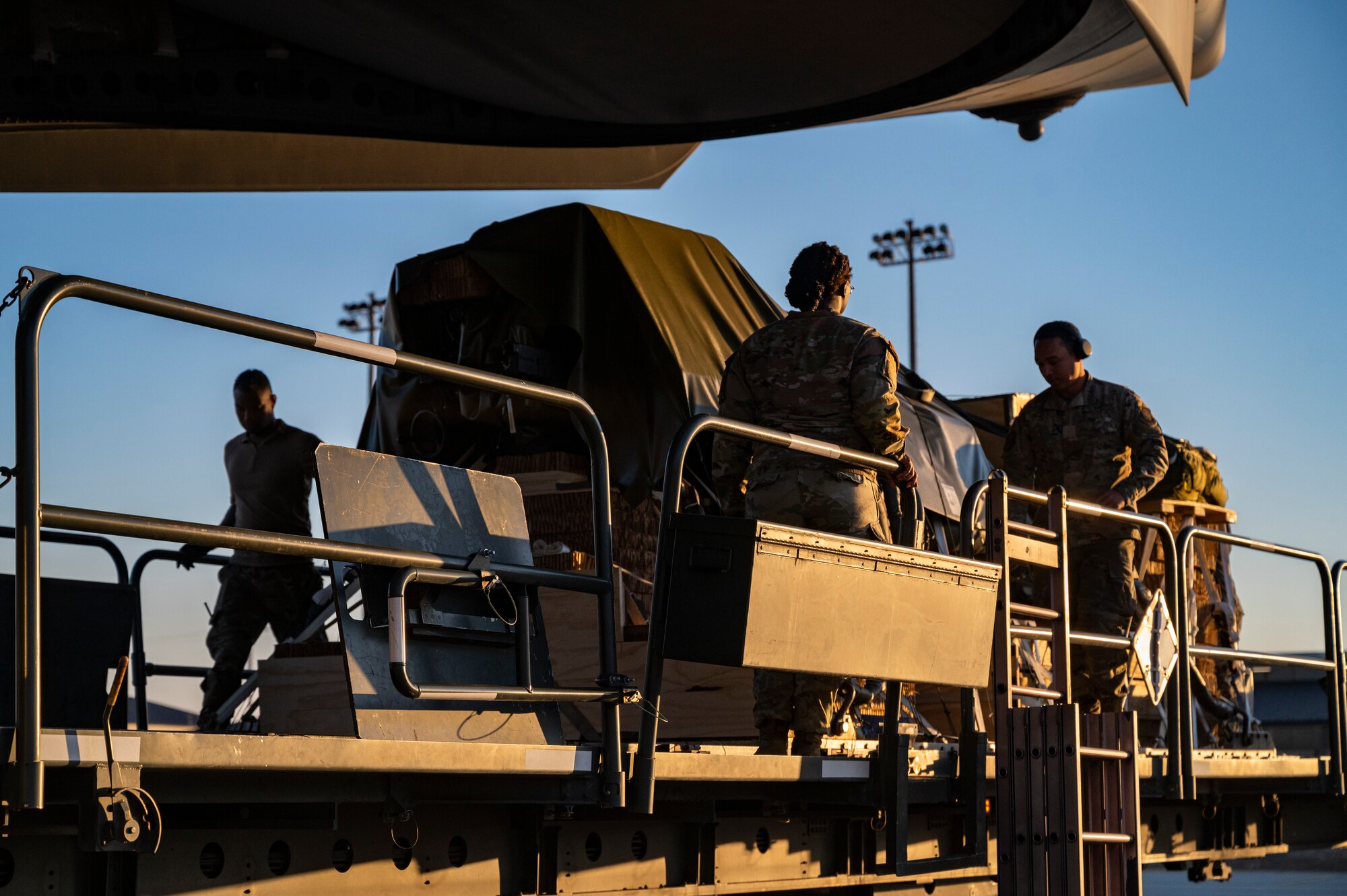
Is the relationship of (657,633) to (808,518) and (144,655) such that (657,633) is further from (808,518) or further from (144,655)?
(144,655)

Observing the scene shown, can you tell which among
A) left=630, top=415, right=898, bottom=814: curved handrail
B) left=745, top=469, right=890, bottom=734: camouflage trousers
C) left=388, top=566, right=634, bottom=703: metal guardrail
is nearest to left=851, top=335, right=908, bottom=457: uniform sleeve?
left=745, top=469, right=890, bottom=734: camouflage trousers

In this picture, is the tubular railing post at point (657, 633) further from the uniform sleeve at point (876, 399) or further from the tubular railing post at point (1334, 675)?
the tubular railing post at point (1334, 675)

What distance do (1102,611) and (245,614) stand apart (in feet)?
14.4

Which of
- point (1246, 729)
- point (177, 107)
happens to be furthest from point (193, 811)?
point (1246, 729)

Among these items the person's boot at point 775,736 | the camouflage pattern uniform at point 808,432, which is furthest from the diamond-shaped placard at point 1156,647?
the person's boot at point 775,736

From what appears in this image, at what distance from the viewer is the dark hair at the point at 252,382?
329 inches

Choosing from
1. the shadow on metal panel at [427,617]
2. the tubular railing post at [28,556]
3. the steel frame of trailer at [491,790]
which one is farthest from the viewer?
the shadow on metal panel at [427,617]

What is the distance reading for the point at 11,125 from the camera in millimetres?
6289

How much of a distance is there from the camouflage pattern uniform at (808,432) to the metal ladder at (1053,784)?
23.0 inches

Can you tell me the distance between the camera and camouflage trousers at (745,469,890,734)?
5406 mm

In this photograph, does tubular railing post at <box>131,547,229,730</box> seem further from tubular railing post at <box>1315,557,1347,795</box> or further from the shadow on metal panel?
tubular railing post at <box>1315,557,1347,795</box>

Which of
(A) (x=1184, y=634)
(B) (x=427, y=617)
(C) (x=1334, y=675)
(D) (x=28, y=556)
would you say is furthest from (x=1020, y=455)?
(D) (x=28, y=556)

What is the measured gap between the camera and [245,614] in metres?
8.27

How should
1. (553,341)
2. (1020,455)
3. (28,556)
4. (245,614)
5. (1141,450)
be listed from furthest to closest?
1. (245,614)
2. (1020,455)
3. (1141,450)
4. (553,341)
5. (28,556)
